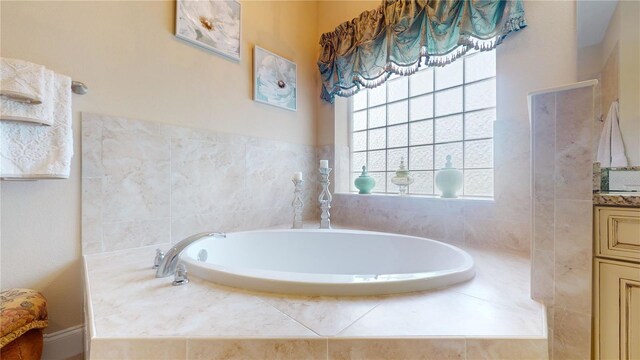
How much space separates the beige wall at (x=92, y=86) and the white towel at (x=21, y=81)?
0.53 ft

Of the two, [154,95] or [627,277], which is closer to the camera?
[627,277]

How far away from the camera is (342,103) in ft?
7.41

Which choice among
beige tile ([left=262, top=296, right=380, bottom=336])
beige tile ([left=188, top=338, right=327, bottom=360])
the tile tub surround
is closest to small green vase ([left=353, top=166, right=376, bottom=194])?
the tile tub surround

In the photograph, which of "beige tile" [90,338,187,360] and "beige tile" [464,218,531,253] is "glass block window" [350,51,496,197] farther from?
"beige tile" [90,338,187,360]

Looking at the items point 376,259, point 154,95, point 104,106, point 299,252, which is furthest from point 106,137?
point 376,259

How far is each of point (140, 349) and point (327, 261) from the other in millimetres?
1159

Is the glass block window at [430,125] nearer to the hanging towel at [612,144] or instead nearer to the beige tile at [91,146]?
the hanging towel at [612,144]

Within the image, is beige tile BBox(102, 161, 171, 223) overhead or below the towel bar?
below

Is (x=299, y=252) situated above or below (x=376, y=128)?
below

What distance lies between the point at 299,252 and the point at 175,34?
1.48m

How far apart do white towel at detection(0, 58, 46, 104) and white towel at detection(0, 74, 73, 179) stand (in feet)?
0.23

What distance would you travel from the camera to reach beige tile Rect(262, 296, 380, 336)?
611 mm

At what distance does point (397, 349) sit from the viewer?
1.86 ft

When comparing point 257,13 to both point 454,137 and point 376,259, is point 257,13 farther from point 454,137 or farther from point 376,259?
point 376,259
